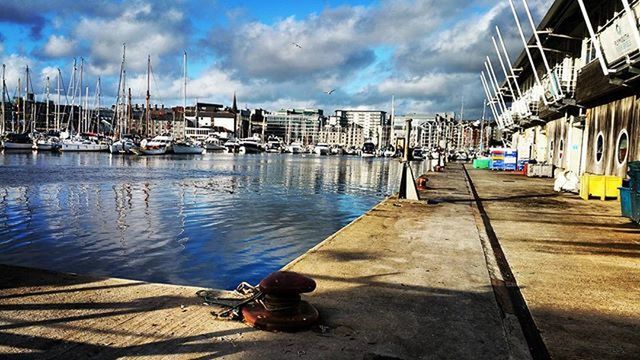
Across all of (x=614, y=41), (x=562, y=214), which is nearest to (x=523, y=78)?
(x=614, y=41)

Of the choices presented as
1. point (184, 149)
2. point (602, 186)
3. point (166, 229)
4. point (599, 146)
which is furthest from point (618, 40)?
point (184, 149)

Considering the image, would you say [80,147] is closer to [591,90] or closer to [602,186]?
[591,90]

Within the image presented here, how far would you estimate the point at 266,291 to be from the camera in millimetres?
4816

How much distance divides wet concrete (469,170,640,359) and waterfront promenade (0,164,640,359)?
3cm

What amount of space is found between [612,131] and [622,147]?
1.60m

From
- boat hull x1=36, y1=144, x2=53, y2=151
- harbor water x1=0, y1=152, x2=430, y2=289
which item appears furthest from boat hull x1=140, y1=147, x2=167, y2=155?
harbor water x1=0, y1=152, x2=430, y2=289

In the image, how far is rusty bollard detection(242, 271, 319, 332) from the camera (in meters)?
4.68

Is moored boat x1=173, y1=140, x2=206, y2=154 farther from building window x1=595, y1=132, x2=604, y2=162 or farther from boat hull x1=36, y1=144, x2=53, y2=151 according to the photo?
building window x1=595, y1=132, x2=604, y2=162

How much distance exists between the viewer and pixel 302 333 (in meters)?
4.61

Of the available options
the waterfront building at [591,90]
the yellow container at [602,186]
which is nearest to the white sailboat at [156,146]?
the waterfront building at [591,90]

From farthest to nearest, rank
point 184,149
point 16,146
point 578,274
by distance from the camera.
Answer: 1. point 184,149
2. point 16,146
3. point 578,274

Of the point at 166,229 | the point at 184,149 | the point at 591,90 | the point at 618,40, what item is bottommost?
the point at 166,229

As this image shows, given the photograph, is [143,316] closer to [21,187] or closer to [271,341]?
[271,341]

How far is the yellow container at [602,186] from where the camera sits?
17123mm
